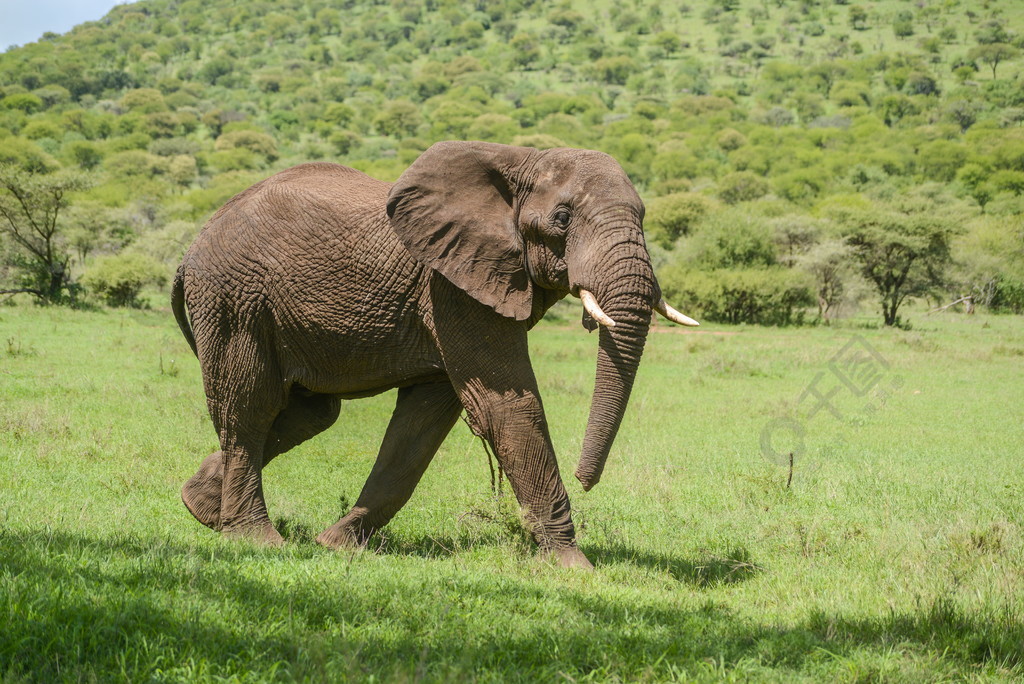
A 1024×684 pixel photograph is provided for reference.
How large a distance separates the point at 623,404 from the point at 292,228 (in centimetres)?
261

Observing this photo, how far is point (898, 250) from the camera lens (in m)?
35.1

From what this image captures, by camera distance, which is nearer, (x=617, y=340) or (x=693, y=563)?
(x=617, y=340)

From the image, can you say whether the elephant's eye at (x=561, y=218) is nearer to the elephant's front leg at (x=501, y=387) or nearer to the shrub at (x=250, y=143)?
the elephant's front leg at (x=501, y=387)

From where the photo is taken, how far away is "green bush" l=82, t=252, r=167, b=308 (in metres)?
28.8

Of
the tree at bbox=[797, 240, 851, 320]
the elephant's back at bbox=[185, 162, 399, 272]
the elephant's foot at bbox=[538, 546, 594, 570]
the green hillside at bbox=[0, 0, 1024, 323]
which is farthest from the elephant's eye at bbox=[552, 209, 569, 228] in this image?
the tree at bbox=[797, 240, 851, 320]

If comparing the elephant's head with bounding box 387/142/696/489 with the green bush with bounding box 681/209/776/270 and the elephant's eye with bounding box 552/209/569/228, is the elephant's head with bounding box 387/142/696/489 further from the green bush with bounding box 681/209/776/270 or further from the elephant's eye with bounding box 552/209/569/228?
the green bush with bounding box 681/209/776/270

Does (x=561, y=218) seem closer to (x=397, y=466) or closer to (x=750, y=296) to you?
(x=397, y=466)

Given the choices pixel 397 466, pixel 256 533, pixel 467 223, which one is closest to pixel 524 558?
pixel 397 466

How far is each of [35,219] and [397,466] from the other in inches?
1092

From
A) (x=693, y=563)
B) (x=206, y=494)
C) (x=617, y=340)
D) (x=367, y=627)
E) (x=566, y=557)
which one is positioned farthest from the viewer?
(x=206, y=494)

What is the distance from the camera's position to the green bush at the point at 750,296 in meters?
34.1

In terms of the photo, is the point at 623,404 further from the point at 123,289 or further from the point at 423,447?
the point at 123,289

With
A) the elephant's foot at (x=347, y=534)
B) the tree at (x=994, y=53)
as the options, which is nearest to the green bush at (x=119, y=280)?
the elephant's foot at (x=347, y=534)

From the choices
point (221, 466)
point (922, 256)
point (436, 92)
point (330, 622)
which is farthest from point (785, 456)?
point (436, 92)
